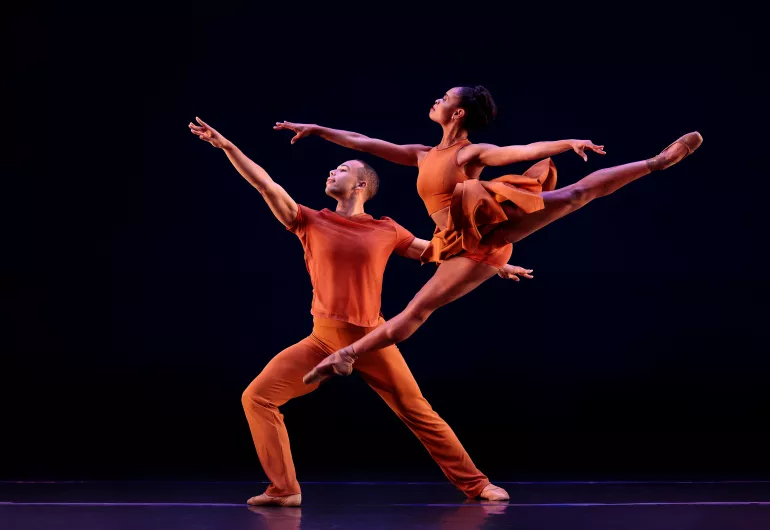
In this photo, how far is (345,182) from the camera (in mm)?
3736

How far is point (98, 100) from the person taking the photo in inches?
199

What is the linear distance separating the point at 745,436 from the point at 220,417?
286 cm

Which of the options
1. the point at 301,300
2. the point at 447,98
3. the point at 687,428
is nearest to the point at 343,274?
the point at 447,98

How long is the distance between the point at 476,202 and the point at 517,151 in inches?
9.0

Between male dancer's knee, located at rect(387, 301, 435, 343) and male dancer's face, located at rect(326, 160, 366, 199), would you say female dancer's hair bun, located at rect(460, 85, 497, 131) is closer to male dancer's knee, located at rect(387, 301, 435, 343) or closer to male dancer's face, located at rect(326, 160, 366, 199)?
male dancer's face, located at rect(326, 160, 366, 199)

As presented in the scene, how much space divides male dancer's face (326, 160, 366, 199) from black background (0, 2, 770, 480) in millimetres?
1369

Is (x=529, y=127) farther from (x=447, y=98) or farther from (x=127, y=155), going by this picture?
(x=127, y=155)

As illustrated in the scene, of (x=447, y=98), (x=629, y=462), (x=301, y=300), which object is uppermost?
(x=447, y=98)

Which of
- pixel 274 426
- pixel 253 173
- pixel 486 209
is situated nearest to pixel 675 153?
pixel 486 209

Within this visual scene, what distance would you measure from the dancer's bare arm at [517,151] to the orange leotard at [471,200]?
6 cm

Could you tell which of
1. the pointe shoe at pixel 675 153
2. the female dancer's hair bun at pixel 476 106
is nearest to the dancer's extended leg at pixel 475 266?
the pointe shoe at pixel 675 153

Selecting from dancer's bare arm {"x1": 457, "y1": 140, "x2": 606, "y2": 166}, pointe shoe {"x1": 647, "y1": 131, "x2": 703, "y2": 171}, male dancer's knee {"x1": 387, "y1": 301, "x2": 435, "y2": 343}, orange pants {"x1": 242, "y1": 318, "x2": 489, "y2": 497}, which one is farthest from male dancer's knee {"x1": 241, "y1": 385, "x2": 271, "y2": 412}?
pointe shoe {"x1": 647, "y1": 131, "x2": 703, "y2": 171}

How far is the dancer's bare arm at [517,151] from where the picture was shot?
3.14 m

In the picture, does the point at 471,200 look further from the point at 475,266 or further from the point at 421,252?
the point at 421,252
